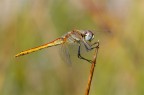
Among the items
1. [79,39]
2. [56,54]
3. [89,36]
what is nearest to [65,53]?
[79,39]

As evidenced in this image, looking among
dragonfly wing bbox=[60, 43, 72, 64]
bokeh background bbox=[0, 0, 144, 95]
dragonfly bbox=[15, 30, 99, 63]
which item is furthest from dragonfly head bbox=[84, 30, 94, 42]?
bokeh background bbox=[0, 0, 144, 95]

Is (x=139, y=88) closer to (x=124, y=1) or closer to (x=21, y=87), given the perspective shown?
(x=124, y=1)

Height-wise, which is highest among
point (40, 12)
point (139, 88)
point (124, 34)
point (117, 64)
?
point (40, 12)

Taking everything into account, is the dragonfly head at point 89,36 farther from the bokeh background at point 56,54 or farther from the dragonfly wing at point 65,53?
the bokeh background at point 56,54

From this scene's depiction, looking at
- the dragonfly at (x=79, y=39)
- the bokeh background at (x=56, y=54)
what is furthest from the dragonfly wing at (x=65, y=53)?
the bokeh background at (x=56, y=54)

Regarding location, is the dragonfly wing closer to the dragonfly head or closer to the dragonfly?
the dragonfly

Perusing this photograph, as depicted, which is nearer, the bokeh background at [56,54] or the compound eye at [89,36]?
the compound eye at [89,36]

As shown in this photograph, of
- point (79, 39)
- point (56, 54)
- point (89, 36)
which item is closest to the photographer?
point (89, 36)

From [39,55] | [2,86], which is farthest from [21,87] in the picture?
[39,55]

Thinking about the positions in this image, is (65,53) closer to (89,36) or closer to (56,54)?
(89,36)
